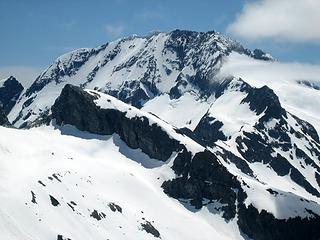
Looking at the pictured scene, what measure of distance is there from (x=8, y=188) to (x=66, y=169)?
4318 centimetres

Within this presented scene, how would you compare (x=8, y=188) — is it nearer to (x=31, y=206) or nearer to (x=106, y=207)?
(x=31, y=206)

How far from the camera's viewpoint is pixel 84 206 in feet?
580

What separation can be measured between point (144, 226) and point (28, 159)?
40166mm

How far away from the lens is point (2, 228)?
436 feet

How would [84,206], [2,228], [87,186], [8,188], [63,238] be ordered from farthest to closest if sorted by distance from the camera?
[87,186] → [84,206] → [8,188] → [63,238] → [2,228]

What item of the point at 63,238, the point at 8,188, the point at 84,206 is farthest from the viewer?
the point at 84,206

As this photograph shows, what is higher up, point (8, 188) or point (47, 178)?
point (47, 178)

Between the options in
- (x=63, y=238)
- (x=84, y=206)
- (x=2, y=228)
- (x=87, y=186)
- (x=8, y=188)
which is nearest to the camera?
(x=2, y=228)

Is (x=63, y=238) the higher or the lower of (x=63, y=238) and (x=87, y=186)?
the lower

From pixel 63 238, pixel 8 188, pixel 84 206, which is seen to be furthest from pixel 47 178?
pixel 63 238

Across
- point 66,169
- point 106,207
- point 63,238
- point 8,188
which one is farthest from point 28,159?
point 63,238

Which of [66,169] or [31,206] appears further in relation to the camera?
[66,169]

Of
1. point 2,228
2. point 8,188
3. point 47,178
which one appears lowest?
point 2,228

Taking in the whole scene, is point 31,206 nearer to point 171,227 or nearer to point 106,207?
point 106,207
